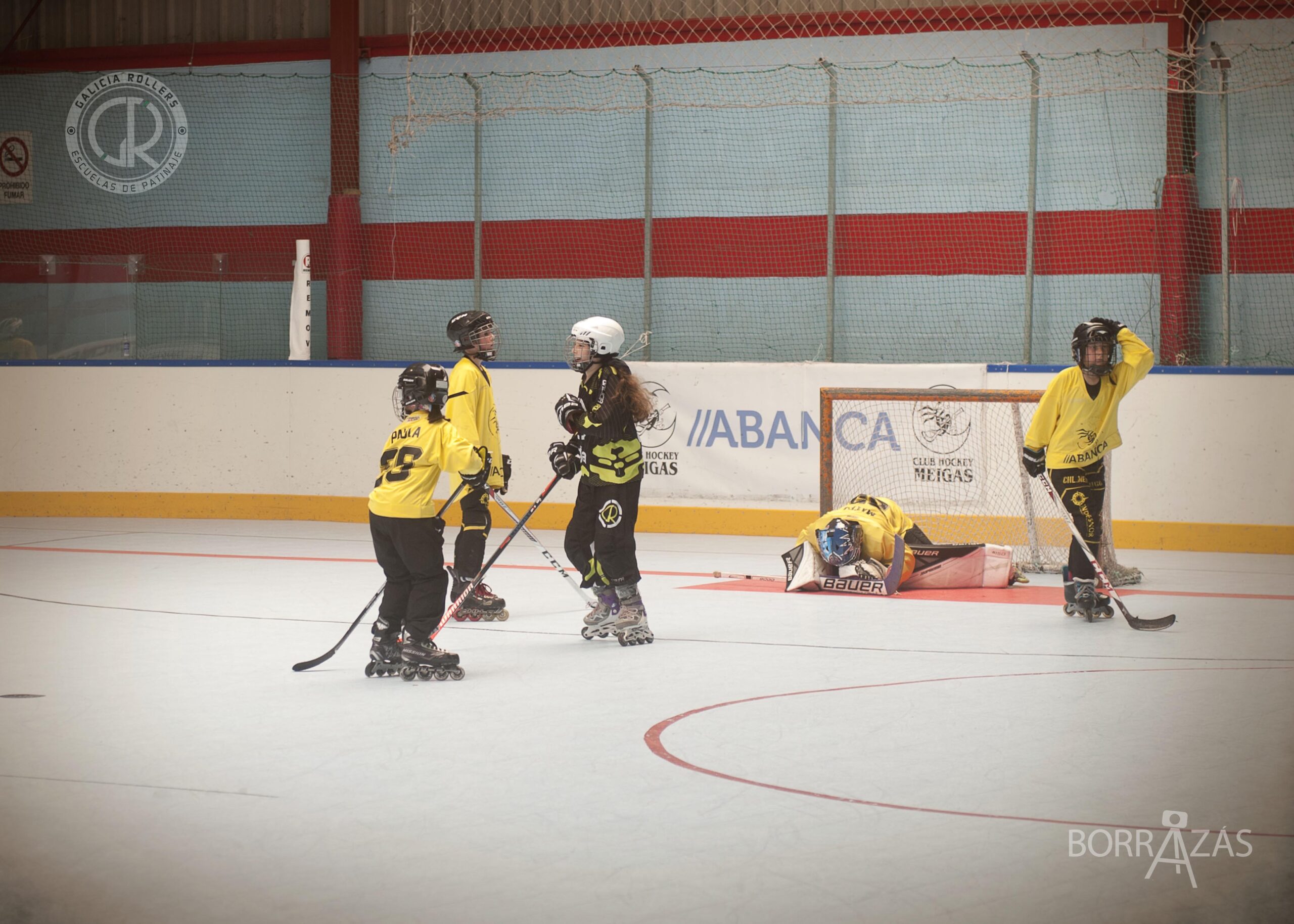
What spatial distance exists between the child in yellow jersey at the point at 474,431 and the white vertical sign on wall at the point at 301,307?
5.59 metres

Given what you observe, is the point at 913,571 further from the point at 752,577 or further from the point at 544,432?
the point at 544,432

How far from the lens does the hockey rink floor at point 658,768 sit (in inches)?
110

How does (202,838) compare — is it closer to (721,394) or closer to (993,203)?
(721,394)

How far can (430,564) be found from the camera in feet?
16.3

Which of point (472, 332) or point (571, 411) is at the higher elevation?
point (472, 332)

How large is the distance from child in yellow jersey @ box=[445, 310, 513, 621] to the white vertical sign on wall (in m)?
5.59

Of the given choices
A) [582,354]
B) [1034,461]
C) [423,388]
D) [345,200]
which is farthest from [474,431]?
[345,200]

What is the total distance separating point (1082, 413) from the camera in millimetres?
6469

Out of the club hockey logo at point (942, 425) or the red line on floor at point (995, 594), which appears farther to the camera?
the club hockey logo at point (942, 425)

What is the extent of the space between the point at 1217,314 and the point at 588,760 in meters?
9.24

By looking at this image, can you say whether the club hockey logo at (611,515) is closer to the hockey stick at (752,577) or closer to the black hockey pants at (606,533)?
the black hockey pants at (606,533)

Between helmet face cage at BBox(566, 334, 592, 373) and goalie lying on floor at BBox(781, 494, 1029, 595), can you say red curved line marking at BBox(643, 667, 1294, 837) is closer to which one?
helmet face cage at BBox(566, 334, 592, 373)

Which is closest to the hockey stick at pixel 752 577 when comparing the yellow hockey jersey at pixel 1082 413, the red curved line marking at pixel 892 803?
the yellow hockey jersey at pixel 1082 413

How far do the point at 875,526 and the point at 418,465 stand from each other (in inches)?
127
